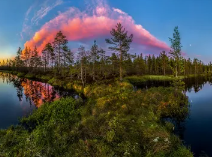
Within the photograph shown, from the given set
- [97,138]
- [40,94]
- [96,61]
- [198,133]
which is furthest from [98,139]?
[96,61]

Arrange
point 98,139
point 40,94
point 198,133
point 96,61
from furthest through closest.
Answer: point 96,61 → point 40,94 → point 198,133 → point 98,139

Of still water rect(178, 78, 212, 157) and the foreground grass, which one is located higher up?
the foreground grass

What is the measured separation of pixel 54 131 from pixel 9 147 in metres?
2.92

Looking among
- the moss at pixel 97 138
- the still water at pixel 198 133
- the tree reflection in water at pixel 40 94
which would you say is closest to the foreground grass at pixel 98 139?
the moss at pixel 97 138

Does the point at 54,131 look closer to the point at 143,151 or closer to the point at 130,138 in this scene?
the point at 130,138

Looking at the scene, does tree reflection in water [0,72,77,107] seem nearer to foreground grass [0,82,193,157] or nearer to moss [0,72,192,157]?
moss [0,72,192,157]

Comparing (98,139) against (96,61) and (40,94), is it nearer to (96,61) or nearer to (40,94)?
(40,94)

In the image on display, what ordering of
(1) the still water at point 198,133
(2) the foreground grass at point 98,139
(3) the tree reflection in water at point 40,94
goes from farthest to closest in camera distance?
(3) the tree reflection in water at point 40,94 < (1) the still water at point 198,133 < (2) the foreground grass at point 98,139

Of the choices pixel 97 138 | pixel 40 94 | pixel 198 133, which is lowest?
pixel 198 133

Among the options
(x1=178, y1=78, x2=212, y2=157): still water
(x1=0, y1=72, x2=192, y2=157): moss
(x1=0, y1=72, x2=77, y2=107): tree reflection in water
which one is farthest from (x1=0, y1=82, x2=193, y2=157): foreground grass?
(x1=0, y1=72, x2=77, y2=107): tree reflection in water

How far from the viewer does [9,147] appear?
8.38 meters

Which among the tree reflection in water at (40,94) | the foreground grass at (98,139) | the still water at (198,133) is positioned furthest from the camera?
the tree reflection in water at (40,94)

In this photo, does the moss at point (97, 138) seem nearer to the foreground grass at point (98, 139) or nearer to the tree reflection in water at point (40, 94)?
the foreground grass at point (98, 139)

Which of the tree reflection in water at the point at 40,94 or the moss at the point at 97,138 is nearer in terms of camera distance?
the moss at the point at 97,138
